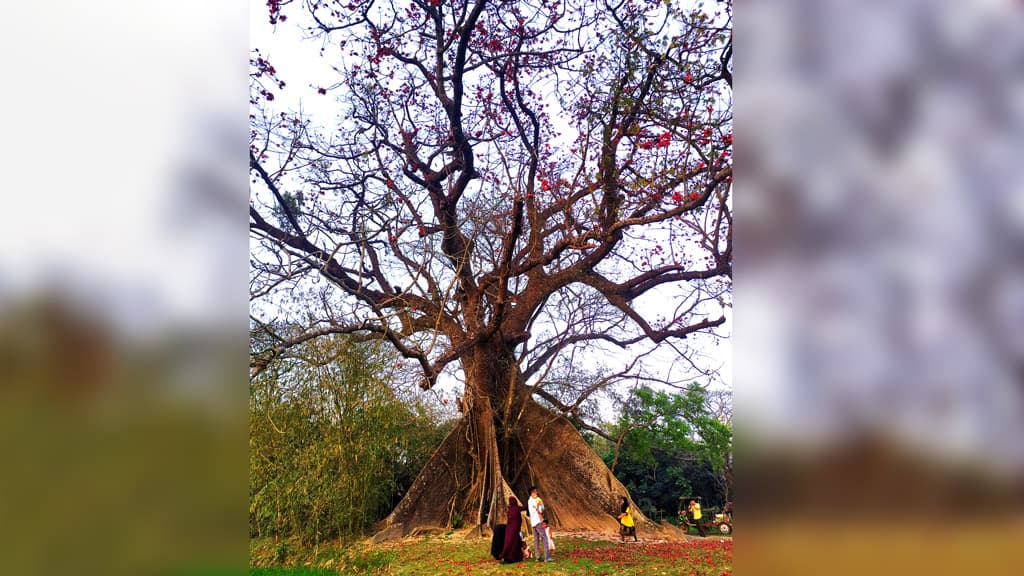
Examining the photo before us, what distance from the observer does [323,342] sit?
5586 millimetres

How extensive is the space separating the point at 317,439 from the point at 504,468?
4.07 m

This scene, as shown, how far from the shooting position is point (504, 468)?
29.1ft

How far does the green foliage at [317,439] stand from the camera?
5.18m
